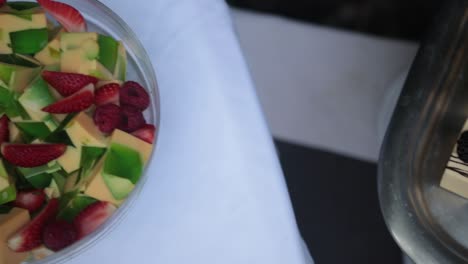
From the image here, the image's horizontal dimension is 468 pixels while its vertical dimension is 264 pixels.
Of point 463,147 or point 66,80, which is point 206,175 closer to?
point 66,80

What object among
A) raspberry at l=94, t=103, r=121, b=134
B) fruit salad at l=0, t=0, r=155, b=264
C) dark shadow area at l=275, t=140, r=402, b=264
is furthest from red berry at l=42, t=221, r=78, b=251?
dark shadow area at l=275, t=140, r=402, b=264

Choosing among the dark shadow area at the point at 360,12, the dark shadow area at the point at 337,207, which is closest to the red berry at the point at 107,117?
the dark shadow area at the point at 337,207

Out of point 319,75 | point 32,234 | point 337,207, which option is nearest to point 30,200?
point 32,234

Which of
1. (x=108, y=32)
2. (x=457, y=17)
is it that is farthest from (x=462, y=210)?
(x=108, y=32)

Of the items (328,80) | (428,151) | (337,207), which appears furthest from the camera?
(328,80)

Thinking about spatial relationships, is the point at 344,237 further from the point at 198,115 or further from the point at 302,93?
the point at 198,115

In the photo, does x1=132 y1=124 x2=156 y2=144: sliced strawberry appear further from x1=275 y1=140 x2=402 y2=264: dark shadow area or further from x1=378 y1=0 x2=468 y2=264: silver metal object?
x1=275 y1=140 x2=402 y2=264: dark shadow area

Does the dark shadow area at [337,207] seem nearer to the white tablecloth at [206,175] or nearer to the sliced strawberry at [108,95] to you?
the white tablecloth at [206,175]
